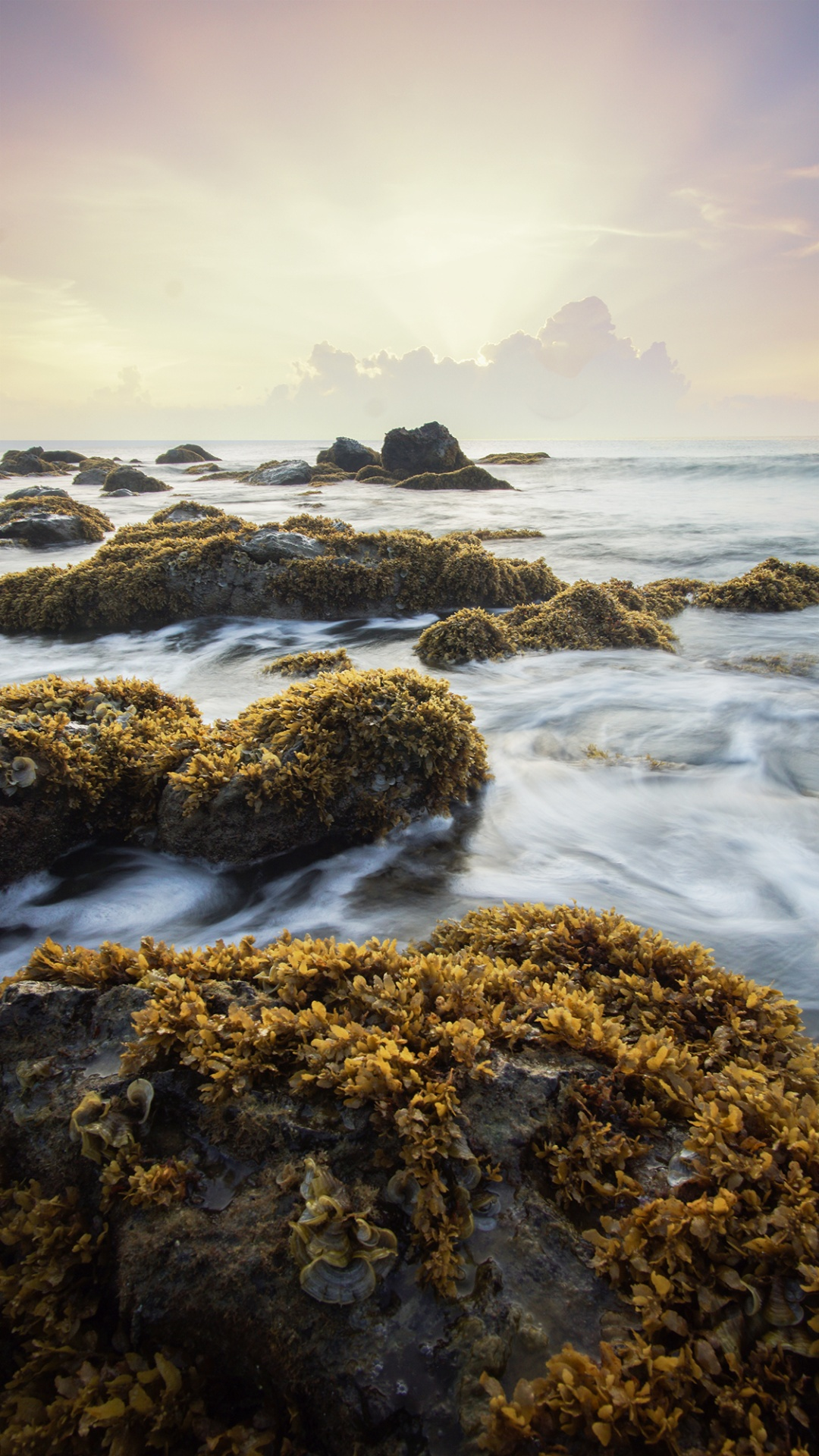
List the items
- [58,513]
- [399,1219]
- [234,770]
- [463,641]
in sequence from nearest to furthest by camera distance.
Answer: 1. [399,1219]
2. [234,770]
3. [463,641]
4. [58,513]

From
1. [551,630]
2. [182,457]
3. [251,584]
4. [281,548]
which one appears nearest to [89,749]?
[251,584]

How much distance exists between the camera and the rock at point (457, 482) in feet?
91.1

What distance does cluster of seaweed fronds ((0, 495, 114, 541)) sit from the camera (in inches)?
615

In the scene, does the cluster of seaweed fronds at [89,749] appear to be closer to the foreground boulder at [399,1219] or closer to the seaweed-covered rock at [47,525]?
the foreground boulder at [399,1219]

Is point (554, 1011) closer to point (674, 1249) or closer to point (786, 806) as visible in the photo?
point (674, 1249)

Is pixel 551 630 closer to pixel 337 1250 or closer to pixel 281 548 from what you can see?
pixel 281 548

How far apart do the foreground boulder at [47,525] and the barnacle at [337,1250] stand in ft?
54.0

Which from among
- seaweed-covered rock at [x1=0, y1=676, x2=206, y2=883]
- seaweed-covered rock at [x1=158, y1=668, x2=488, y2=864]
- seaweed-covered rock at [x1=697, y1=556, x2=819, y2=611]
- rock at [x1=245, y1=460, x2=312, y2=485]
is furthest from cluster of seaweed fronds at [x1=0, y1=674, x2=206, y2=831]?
rock at [x1=245, y1=460, x2=312, y2=485]

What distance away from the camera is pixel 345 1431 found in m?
1.56

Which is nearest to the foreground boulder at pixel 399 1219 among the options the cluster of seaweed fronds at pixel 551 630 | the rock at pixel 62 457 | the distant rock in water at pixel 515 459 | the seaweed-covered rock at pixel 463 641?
the seaweed-covered rock at pixel 463 641

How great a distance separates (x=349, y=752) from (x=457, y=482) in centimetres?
2610

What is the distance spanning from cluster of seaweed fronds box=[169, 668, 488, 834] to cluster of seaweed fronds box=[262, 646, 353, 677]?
1.92 metres

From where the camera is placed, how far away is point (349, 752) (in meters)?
4.46

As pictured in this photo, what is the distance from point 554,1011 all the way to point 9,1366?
1.81 m
